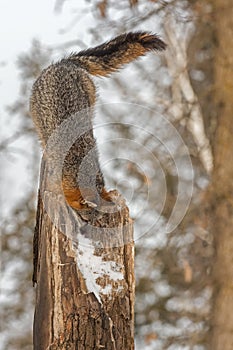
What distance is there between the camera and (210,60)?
649 cm

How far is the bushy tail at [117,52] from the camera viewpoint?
321 centimetres

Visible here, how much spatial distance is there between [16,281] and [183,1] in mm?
2411

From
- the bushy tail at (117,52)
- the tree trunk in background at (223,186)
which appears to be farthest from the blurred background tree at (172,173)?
the bushy tail at (117,52)

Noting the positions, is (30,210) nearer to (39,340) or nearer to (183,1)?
(183,1)

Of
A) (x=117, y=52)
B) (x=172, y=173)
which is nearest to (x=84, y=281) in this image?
(x=117, y=52)

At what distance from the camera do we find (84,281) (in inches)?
113

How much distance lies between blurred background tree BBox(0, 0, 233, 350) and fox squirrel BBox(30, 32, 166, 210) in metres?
1.96

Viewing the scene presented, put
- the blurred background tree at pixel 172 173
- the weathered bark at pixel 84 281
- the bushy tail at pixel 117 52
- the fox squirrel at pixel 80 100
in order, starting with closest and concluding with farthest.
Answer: the weathered bark at pixel 84 281, the fox squirrel at pixel 80 100, the bushy tail at pixel 117 52, the blurred background tree at pixel 172 173

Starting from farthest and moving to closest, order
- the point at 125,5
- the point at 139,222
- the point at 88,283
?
the point at 125,5, the point at 139,222, the point at 88,283

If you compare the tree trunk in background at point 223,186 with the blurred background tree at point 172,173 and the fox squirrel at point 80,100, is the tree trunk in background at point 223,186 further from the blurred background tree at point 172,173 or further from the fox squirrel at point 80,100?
the fox squirrel at point 80,100

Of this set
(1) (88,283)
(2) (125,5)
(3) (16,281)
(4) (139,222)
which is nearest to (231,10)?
(2) (125,5)

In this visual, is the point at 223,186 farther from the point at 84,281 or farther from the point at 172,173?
the point at 84,281

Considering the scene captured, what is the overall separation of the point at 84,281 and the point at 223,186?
326cm

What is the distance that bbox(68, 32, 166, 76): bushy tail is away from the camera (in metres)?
3.21
